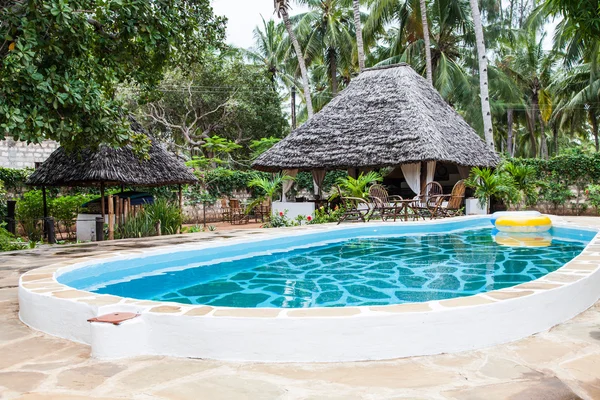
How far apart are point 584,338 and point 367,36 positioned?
19890 millimetres

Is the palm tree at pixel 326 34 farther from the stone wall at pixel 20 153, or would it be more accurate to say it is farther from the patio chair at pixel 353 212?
the stone wall at pixel 20 153

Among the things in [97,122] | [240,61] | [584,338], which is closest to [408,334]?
[584,338]

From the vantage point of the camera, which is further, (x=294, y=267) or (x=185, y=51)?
(x=185, y=51)

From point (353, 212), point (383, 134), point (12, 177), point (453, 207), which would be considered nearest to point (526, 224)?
point (453, 207)

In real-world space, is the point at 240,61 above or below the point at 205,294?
above

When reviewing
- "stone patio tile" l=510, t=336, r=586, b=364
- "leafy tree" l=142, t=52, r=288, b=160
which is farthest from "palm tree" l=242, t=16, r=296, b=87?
"stone patio tile" l=510, t=336, r=586, b=364

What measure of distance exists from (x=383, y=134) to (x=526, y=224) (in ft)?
15.9

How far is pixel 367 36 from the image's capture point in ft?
69.1

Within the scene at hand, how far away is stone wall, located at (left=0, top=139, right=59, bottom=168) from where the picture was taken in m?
15.2

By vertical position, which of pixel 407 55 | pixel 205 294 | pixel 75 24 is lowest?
pixel 205 294

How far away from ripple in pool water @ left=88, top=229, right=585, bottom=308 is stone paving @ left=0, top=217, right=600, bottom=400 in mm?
1821

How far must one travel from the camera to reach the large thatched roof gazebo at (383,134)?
39.8ft

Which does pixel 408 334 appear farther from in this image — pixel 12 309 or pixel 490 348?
pixel 12 309

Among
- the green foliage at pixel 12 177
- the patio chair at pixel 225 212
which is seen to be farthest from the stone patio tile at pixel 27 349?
the patio chair at pixel 225 212
